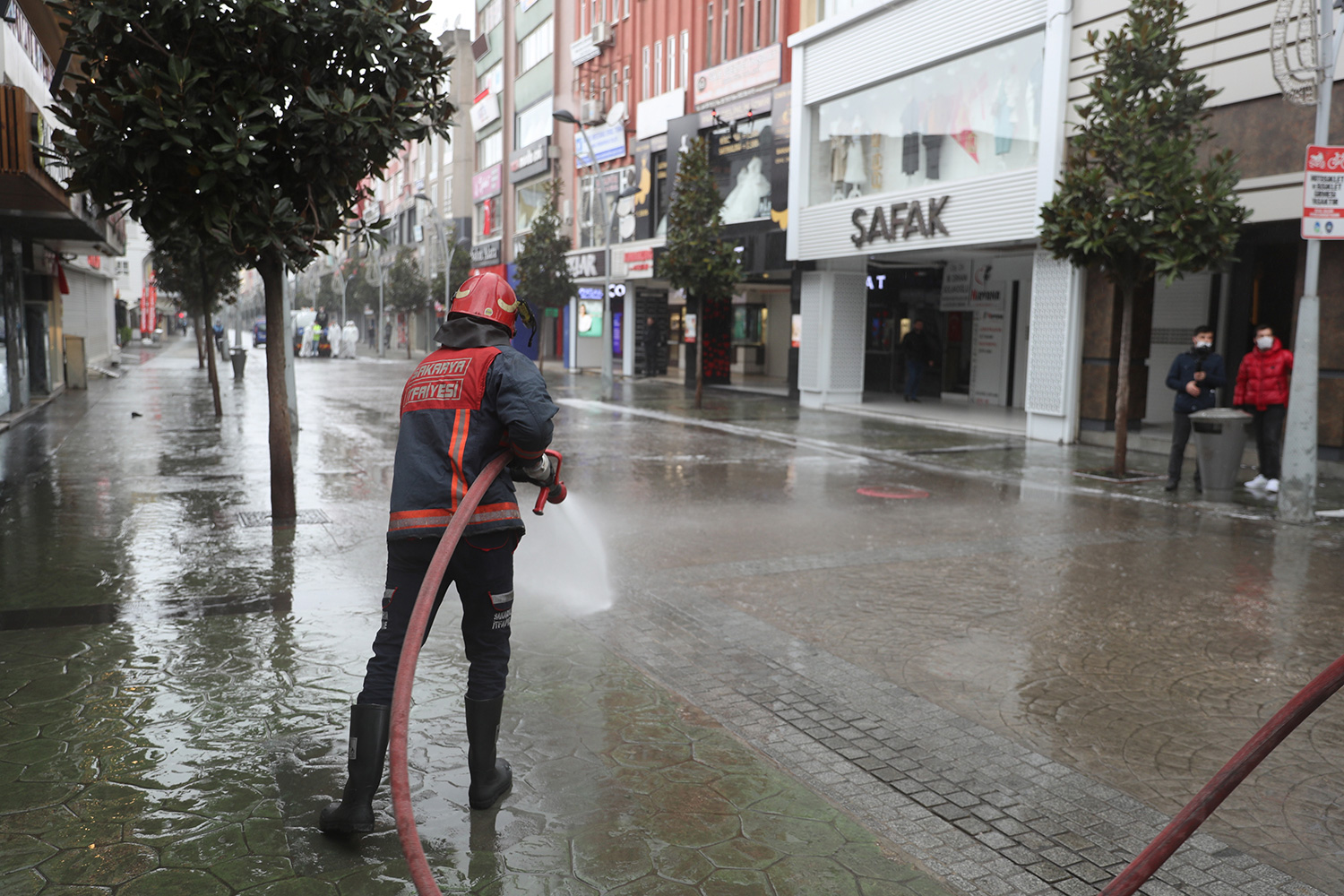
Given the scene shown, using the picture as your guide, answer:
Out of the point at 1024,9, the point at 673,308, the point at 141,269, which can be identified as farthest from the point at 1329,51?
the point at 141,269

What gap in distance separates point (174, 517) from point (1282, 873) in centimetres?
868

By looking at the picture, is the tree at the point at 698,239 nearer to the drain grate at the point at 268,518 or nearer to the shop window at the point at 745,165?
the shop window at the point at 745,165

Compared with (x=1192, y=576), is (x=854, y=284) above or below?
above

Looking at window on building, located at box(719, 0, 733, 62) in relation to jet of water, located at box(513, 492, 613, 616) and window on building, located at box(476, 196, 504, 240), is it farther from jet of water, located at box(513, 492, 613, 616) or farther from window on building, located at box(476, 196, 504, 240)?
window on building, located at box(476, 196, 504, 240)

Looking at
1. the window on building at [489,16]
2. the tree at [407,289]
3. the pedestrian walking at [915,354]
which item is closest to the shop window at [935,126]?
the pedestrian walking at [915,354]

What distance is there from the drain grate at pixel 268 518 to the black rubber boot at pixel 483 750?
6013mm

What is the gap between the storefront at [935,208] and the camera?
1761cm

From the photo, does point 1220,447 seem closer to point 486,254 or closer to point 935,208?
point 935,208

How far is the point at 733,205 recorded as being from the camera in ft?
92.2

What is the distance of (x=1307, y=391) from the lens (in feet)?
34.5

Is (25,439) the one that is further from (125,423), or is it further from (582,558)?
(582,558)

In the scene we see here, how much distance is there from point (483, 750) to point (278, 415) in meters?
6.39

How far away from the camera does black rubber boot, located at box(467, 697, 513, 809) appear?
12.3ft

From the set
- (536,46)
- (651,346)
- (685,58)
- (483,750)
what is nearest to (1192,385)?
(483,750)
